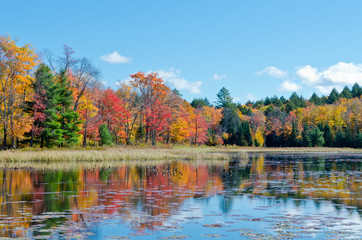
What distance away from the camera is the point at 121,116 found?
215ft

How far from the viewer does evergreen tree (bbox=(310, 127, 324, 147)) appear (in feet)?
318

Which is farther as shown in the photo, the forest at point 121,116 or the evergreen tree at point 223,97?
the evergreen tree at point 223,97

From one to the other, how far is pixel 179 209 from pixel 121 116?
174 ft

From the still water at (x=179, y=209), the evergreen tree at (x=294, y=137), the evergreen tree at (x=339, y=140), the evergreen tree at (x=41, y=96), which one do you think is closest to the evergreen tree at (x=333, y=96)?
the evergreen tree at (x=294, y=137)

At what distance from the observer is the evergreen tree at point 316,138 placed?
318 feet

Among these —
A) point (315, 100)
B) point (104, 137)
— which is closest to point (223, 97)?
point (315, 100)

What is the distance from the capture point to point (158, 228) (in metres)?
10.7

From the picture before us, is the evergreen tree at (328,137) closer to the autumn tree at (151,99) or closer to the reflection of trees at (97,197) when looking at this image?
the autumn tree at (151,99)

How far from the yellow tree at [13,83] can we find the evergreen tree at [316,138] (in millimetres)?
73323

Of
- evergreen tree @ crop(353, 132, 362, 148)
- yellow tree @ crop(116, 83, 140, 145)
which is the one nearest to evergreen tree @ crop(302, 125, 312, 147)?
evergreen tree @ crop(353, 132, 362, 148)

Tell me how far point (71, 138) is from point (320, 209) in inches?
1575

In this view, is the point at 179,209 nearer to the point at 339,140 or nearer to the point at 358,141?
the point at 358,141

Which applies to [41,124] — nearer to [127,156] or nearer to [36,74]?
[36,74]

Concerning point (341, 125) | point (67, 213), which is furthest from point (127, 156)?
point (341, 125)
